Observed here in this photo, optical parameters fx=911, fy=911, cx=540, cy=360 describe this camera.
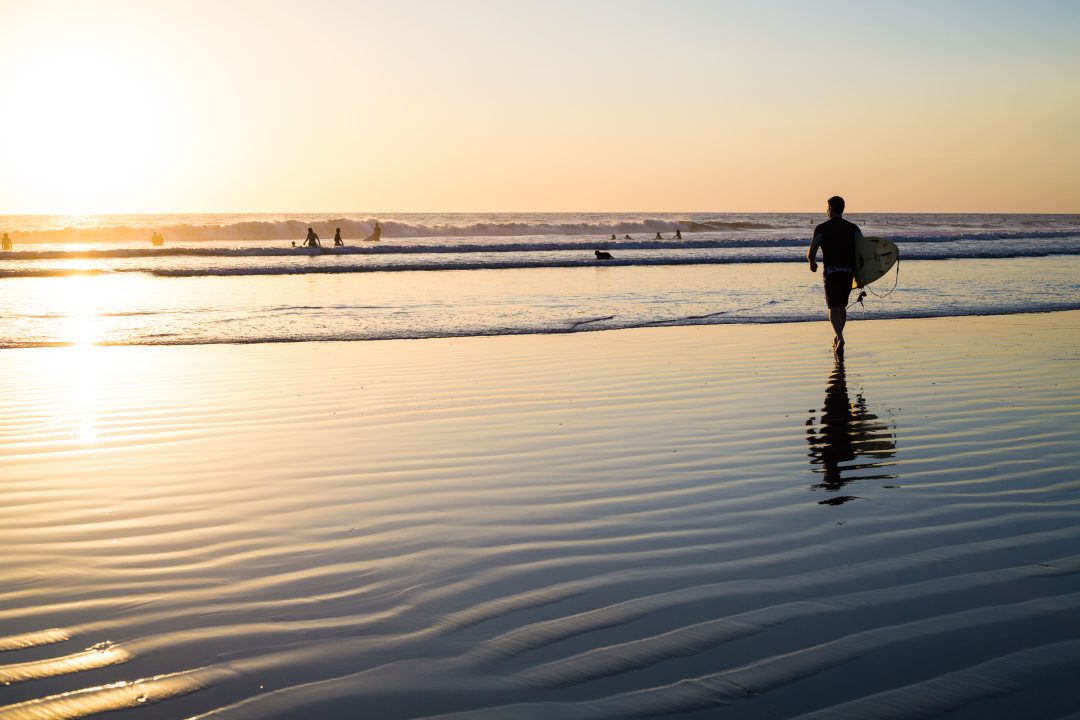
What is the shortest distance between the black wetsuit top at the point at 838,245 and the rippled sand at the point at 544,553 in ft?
11.9

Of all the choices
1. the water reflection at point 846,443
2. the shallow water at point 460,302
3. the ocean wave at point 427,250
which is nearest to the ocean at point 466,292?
the shallow water at point 460,302

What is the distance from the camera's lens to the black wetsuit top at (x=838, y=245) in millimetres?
12375

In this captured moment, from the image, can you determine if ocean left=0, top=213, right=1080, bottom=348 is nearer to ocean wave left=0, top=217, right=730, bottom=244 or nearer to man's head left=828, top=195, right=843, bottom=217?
man's head left=828, top=195, right=843, bottom=217

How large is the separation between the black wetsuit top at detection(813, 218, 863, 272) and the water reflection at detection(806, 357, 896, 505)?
394 centimetres

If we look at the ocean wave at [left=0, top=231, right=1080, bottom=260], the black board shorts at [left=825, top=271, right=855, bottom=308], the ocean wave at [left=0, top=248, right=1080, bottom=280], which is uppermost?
the ocean wave at [left=0, top=231, right=1080, bottom=260]

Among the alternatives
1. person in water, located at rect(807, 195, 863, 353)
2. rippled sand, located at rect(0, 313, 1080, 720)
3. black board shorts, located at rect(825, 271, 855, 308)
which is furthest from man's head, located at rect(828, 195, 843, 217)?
rippled sand, located at rect(0, 313, 1080, 720)

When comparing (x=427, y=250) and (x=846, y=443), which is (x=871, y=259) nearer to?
(x=846, y=443)

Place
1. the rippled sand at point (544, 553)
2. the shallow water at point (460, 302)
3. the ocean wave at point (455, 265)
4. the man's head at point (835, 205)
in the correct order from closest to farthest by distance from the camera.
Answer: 1. the rippled sand at point (544, 553)
2. the man's head at point (835, 205)
3. the shallow water at point (460, 302)
4. the ocean wave at point (455, 265)

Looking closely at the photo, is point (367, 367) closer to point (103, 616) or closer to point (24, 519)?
point (24, 519)

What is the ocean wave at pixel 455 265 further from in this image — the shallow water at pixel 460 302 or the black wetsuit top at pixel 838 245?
the black wetsuit top at pixel 838 245

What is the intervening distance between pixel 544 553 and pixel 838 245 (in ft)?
30.5

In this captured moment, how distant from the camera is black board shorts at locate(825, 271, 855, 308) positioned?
12367 millimetres

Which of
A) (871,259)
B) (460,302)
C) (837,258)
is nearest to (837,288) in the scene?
(837,258)

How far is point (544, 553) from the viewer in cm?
438
